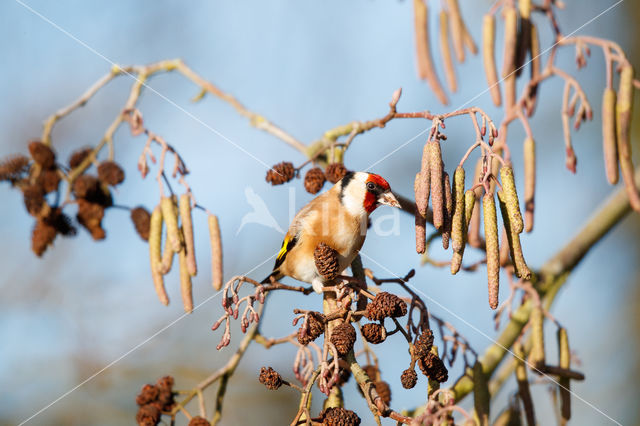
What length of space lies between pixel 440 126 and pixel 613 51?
906 millimetres

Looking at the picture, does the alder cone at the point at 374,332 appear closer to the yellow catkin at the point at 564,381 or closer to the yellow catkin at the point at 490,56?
the yellow catkin at the point at 564,381

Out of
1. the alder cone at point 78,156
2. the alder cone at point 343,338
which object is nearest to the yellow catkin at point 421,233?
the alder cone at point 343,338

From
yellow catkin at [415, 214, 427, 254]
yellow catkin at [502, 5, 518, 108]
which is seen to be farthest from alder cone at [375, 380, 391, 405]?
yellow catkin at [502, 5, 518, 108]

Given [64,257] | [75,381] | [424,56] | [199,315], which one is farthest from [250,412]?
[424,56]

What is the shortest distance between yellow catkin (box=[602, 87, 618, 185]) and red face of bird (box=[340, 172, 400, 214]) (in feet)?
2.56

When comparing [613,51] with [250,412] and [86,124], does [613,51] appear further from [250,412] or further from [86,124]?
[86,124]

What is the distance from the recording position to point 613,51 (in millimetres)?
2172

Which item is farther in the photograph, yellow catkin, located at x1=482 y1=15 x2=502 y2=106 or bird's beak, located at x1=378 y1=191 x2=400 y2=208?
bird's beak, located at x1=378 y1=191 x2=400 y2=208

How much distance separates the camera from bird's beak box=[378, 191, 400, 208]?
235cm

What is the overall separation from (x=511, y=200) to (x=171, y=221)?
1015 mm

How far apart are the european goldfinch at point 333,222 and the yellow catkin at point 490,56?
0.51 meters

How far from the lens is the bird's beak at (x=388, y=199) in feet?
7.72

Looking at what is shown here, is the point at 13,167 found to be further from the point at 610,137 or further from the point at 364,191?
the point at 610,137

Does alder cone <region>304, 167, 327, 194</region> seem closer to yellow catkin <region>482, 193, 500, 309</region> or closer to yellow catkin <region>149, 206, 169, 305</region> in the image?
yellow catkin <region>149, 206, 169, 305</region>
